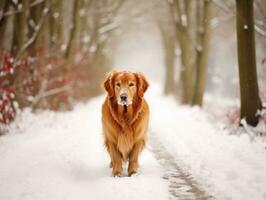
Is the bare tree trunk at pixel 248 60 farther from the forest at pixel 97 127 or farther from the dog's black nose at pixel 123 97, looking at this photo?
the dog's black nose at pixel 123 97

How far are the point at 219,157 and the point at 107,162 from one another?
6.56ft

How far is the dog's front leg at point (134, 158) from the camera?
6.25 m

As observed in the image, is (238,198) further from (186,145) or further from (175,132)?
(175,132)

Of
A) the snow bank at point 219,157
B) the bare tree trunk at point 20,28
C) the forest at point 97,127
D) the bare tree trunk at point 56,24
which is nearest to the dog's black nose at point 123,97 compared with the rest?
the forest at point 97,127

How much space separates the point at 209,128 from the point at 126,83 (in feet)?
16.8

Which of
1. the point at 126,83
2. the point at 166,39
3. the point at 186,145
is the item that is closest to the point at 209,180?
the point at 126,83

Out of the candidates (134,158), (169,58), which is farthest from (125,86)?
(169,58)

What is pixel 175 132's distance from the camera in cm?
1048

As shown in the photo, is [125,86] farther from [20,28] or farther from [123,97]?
[20,28]

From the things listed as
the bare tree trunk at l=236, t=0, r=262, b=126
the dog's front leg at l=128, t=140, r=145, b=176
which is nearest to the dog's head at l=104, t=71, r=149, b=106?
the dog's front leg at l=128, t=140, r=145, b=176

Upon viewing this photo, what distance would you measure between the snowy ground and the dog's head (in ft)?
3.86

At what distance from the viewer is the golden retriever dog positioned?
6215 millimetres

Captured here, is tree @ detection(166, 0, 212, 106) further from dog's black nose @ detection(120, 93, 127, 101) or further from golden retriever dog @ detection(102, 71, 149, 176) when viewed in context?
dog's black nose @ detection(120, 93, 127, 101)

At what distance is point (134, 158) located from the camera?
632 cm
